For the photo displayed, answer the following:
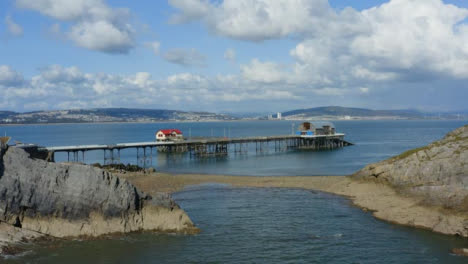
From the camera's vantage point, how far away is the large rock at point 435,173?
1171 inches

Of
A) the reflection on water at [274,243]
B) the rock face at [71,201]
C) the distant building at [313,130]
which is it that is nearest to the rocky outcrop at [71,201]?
the rock face at [71,201]

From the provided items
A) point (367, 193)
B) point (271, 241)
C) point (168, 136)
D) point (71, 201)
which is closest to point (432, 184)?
point (367, 193)

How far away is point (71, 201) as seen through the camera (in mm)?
24141

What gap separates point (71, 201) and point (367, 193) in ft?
80.5

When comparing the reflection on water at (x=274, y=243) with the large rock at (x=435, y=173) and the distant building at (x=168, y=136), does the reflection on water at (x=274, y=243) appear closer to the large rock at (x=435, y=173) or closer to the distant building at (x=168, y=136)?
the large rock at (x=435, y=173)

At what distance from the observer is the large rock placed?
97.6 feet

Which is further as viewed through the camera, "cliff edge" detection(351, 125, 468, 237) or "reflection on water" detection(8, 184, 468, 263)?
"cliff edge" detection(351, 125, 468, 237)

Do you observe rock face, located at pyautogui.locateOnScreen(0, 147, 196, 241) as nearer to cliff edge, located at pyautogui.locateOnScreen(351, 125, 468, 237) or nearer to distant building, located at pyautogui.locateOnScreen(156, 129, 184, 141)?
cliff edge, located at pyautogui.locateOnScreen(351, 125, 468, 237)

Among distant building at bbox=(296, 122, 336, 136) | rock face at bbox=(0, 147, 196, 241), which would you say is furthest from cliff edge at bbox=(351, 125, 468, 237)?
distant building at bbox=(296, 122, 336, 136)

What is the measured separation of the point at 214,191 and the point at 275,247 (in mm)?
19379

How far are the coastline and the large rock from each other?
24.3 inches

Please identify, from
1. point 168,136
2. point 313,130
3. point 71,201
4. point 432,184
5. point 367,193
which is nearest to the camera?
point 71,201

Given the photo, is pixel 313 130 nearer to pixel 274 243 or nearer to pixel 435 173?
pixel 435 173

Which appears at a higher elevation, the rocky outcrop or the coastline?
the rocky outcrop
